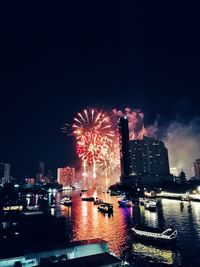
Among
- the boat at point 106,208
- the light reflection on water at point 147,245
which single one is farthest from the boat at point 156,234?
the boat at point 106,208

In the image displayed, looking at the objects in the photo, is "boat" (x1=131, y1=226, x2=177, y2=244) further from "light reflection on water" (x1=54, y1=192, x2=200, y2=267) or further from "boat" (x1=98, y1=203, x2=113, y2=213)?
"boat" (x1=98, y1=203, x2=113, y2=213)

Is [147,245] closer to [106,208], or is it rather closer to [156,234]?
[156,234]

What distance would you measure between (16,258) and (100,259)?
11.9 meters

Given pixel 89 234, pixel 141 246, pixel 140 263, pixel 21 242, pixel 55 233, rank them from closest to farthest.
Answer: pixel 140 263
pixel 21 242
pixel 141 246
pixel 55 233
pixel 89 234

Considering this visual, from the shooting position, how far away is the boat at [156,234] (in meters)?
54.7

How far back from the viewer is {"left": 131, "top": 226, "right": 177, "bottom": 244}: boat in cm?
5469

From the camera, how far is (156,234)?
56.4 meters

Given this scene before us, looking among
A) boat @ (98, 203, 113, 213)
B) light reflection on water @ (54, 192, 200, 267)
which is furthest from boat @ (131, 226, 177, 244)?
boat @ (98, 203, 113, 213)

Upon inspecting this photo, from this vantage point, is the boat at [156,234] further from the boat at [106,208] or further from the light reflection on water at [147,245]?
the boat at [106,208]

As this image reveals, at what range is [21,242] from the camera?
46.5 metres

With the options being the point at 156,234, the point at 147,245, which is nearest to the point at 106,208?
the point at 156,234

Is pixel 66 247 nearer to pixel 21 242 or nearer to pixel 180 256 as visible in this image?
pixel 21 242

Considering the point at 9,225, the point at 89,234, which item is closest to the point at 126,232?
the point at 89,234

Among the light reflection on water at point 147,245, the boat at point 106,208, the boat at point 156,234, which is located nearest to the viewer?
the light reflection on water at point 147,245
